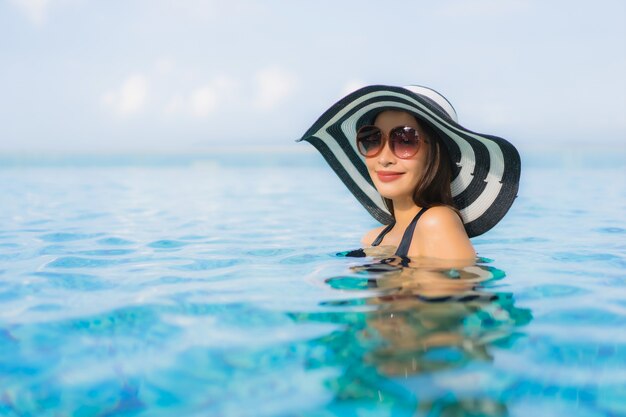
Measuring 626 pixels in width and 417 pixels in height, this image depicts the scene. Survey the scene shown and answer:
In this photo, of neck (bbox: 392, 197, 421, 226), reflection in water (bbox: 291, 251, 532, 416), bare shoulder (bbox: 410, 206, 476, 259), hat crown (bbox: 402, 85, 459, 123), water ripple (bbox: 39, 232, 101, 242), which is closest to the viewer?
reflection in water (bbox: 291, 251, 532, 416)

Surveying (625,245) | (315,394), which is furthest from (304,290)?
(625,245)

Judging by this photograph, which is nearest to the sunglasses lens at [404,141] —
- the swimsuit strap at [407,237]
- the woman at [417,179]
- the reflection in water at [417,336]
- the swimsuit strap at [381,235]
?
the woman at [417,179]

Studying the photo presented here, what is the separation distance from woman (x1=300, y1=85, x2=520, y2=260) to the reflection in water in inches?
7.7

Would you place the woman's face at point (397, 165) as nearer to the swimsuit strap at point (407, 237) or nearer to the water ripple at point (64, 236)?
the swimsuit strap at point (407, 237)

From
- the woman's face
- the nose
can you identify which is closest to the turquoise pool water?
the woman's face

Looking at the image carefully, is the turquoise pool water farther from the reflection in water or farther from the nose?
the nose

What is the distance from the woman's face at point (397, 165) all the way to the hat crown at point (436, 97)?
16cm

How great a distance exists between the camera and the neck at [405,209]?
397 cm

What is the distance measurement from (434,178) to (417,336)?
149 centimetres

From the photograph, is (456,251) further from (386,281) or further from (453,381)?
(453,381)

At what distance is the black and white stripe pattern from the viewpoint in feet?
11.6

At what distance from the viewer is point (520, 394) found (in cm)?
210

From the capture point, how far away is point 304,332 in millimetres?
2711

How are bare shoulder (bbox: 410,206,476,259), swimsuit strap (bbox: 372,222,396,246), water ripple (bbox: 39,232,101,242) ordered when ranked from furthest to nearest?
water ripple (bbox: 39,232,101,242)
swimsuit strap (bbox: 372,222,396,246)
bare shoulder (bbox: 410,206,476,259)
